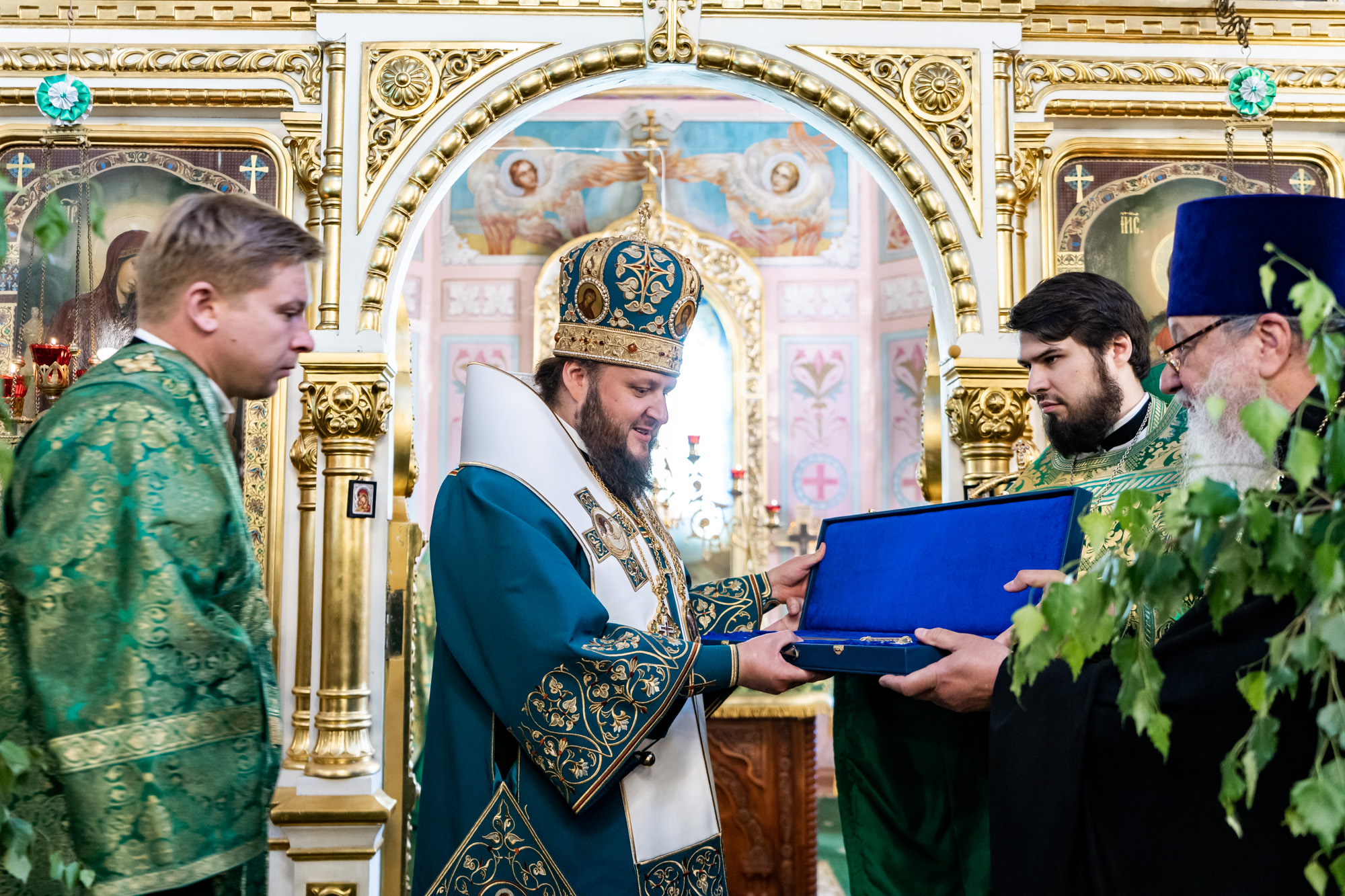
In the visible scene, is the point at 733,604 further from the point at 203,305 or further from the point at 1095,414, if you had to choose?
the point at 203,305

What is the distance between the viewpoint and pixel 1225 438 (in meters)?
2.15

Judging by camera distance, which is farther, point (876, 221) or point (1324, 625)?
point (876, 221)

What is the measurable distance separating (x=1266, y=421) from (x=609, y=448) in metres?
1.85

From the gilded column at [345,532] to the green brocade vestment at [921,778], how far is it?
7.09ft

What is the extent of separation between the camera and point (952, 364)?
458 cm

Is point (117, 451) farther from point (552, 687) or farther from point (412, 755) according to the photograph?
point (412, 755)

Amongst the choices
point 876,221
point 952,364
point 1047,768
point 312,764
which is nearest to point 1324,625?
point 1047,768

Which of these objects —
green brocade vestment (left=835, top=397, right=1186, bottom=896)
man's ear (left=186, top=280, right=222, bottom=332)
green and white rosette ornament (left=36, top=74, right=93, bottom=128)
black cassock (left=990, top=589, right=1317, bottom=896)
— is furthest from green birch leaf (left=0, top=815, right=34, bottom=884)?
green and white rosette ornament (left=36, top=74, right=93, bottom=128)

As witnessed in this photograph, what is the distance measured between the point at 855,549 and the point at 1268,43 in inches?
141

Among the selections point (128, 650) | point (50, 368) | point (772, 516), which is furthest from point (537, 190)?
point (128, 650)

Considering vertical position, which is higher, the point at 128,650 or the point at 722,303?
the point at 722,303

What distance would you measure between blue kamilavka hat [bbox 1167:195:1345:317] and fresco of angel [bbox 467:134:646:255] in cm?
799

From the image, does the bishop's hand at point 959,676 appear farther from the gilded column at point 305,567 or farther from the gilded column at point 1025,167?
the gilded column at point 305,567

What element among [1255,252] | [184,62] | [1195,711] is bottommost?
[1195,711]
